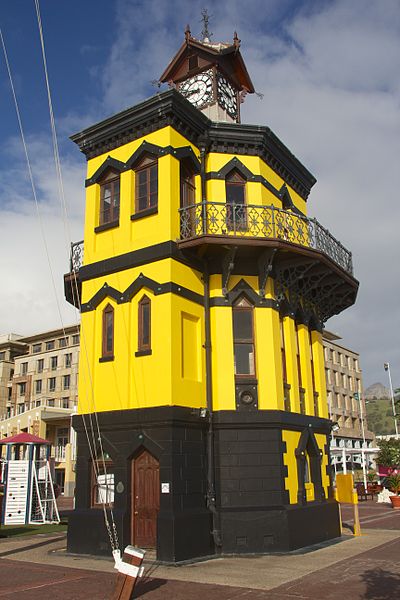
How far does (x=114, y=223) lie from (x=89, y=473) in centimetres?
714

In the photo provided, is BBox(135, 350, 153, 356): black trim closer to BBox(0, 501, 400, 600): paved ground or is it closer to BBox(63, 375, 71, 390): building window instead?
BBox(0, 501, 400, 600): paved ground

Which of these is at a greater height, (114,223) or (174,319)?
(114,223)

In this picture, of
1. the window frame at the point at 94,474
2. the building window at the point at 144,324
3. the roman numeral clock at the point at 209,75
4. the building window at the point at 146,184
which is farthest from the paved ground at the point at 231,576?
the roman numeral clock at the point at 209,75

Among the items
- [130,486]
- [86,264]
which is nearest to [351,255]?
[86,264]

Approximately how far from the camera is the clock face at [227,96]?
66.5 ft

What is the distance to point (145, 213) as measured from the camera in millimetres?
15984

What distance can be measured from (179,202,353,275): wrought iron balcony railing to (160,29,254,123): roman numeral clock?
4790 millimetres

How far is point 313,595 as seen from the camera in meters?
9.77

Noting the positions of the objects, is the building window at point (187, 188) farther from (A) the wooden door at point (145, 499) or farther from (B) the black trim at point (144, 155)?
(A) the wooden door at point (145, 499)

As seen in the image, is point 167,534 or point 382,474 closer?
point 167,534

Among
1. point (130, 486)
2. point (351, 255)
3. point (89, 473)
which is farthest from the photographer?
point (351, 255)

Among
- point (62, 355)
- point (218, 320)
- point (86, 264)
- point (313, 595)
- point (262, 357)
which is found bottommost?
point (313, 595)

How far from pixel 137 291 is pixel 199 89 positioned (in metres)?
8.90

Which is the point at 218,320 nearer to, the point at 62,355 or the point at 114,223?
the point at 114,223
